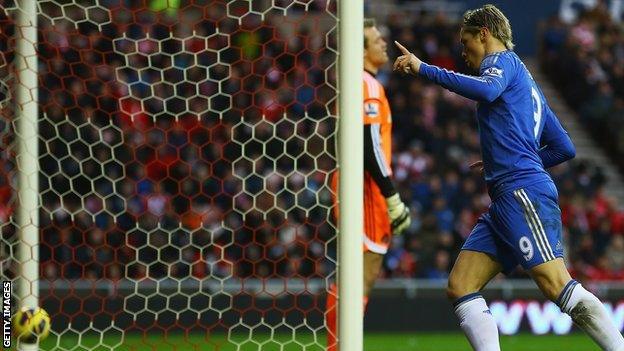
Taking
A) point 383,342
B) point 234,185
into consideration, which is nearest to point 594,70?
point 234,185

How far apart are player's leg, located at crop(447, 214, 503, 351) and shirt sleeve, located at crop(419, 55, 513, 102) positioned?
0.68m

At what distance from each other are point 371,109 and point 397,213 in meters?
0.62

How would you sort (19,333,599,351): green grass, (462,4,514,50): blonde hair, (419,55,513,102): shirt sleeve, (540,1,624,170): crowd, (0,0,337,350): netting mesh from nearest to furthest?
(419,55,513,102): shirt sleeve → (462,4,514,50): blonde hair → (19,333,599,351): green grass → (0,0,337,350): netting mesh → (540,1,624,170): crowd

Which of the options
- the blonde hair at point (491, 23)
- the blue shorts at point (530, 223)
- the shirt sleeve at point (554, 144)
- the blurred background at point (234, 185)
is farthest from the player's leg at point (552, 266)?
the blurred background at point (234, 185)

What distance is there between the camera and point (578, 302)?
5426 millimetres

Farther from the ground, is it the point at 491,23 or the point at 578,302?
the point at 491,23

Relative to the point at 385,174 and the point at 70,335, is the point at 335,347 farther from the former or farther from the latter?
the point at 70,335

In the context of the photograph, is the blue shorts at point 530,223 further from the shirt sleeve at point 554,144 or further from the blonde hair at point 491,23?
the blonde hair at point 491,23

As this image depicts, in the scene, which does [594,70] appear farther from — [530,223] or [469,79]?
[469,79]

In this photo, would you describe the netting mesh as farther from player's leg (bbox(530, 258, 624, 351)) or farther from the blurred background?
player's leg (bbox(530, 258, 624, 351))

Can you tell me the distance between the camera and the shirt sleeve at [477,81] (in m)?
5.38

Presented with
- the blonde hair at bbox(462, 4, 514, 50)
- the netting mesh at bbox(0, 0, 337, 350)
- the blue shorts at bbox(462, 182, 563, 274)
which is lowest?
the netting mesh at bbox(0, 0, 337, 350)

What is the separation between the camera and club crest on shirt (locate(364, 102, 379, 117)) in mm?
7015

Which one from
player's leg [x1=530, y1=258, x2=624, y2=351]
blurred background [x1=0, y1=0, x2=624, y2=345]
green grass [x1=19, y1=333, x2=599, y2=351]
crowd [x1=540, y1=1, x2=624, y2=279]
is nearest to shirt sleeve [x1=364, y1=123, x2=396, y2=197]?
blurred background [x1=0, y1=0, x2=624, y2=345]
